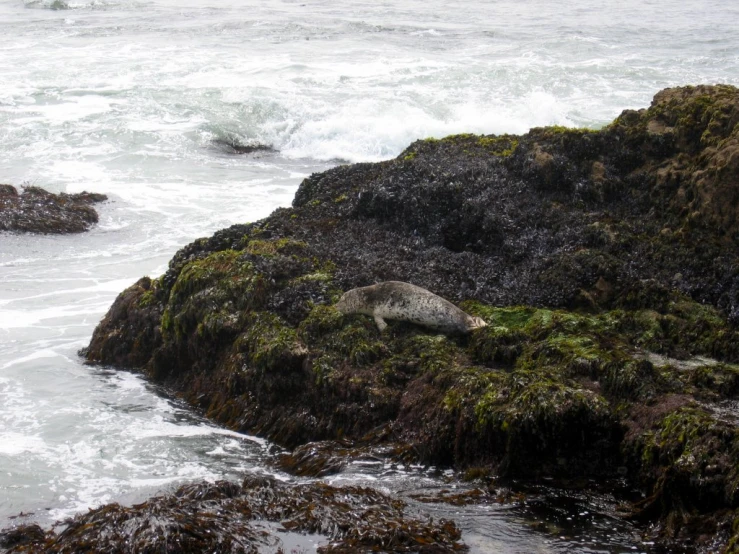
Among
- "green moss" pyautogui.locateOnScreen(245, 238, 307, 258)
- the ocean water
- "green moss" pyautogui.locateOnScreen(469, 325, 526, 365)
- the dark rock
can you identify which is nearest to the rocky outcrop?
the ocean water

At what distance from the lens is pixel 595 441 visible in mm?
4938

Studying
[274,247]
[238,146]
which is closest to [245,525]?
[274,247]

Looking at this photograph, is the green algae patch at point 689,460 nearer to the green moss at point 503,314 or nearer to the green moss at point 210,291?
the green moss at point 503,314

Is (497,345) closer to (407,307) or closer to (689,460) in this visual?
(407,307)

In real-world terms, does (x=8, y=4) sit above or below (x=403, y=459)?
above

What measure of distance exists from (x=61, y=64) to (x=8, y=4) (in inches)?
667

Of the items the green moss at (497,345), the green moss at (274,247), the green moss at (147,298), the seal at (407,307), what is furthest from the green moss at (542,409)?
the green moss at (147,298)

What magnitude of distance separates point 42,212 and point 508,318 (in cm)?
983

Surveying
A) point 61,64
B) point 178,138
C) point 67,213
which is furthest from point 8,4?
point 67,213

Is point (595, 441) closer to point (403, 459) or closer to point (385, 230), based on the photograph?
point (403, 459)

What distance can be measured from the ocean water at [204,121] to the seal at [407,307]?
56.4 inches

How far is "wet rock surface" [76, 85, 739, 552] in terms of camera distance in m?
4.95

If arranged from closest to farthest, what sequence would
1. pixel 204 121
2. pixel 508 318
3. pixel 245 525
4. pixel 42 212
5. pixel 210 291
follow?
pixel 245 525 → pixel 508 318 → pixel 210 291 → pixel 42 212 → pixel 204 121

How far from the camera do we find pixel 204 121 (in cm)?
2092
